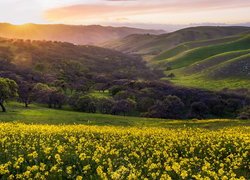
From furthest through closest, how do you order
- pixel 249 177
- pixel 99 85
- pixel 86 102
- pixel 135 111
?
1. pixel 99 85
2. pixel 135 111
3. pixel 86 102
4. pixel 249 177

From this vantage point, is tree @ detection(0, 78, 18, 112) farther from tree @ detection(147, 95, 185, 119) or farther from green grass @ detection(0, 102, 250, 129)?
tree @ detection(147, 95, 185, 119)

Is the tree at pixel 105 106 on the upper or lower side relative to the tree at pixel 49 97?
lower

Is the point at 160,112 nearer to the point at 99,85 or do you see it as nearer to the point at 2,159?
the point at 99,85

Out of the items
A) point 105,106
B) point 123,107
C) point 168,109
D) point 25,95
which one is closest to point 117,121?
point 25,95

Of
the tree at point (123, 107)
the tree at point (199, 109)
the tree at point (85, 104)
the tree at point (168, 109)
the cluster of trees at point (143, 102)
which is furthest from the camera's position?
the tree at point (199, 109)

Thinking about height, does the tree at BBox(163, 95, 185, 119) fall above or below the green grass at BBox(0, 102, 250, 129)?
below

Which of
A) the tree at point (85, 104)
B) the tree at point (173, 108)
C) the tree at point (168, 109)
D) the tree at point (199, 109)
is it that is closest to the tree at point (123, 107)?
the tree at point (168, 109)

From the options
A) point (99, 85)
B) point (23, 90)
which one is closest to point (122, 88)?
point (99, 85)

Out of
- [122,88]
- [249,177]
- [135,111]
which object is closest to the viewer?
[249,177]

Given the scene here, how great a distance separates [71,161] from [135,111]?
111 meters

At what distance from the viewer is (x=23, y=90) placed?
114 meters

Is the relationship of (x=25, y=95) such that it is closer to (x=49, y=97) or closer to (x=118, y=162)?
(x=49, y=97)

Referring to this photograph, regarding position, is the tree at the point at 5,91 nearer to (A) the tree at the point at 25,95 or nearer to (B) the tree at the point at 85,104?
(A) the tree at the point at 25,95

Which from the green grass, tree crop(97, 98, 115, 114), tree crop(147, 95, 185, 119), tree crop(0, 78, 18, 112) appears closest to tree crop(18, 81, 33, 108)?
tree crop(0, 78, 18, 112)
